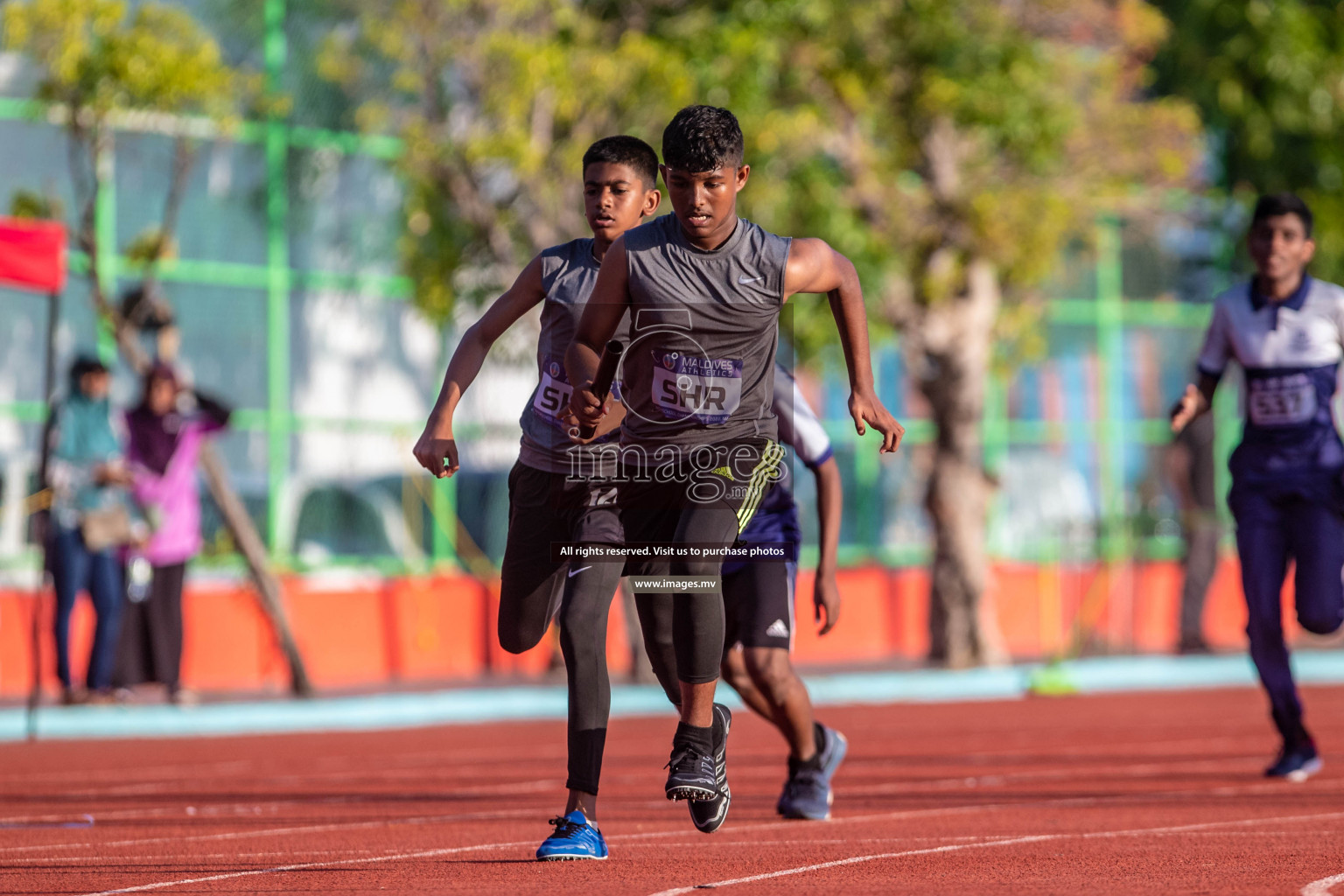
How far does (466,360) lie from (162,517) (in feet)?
28.7

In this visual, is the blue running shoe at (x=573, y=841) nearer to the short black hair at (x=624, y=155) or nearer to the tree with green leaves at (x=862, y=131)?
the short black hair at (x=624, y=155)

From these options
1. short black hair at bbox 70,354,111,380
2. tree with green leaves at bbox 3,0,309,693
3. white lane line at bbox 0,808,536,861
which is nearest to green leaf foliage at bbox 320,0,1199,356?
tree with green leaves at bbox 3,0,309,693

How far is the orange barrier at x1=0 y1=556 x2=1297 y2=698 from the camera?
1697 centimetres

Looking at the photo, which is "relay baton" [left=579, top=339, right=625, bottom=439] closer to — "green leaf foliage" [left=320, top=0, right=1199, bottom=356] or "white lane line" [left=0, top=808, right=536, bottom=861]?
"white lane line" [left=0, top=808, right=536, bottom=861]

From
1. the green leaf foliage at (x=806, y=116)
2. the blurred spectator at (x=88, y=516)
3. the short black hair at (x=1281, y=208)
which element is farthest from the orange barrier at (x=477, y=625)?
the short black hair at (x=1281, y=208)

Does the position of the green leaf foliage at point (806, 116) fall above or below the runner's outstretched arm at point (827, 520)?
above

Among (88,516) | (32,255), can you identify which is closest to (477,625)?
(88,516)

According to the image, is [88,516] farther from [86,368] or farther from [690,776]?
[690,776]

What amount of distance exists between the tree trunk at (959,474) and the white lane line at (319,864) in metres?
13.4

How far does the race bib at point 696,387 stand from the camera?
622cm

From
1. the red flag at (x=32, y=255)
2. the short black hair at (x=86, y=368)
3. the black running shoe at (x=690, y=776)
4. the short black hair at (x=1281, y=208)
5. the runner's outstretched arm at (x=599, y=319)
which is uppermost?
the red flag at (x=32, y=255)

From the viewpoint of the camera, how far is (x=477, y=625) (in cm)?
1930

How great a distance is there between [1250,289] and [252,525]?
1116 cm

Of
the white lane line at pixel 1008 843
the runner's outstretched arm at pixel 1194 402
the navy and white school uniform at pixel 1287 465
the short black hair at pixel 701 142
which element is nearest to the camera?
the white lane line at pixel 1008 843
